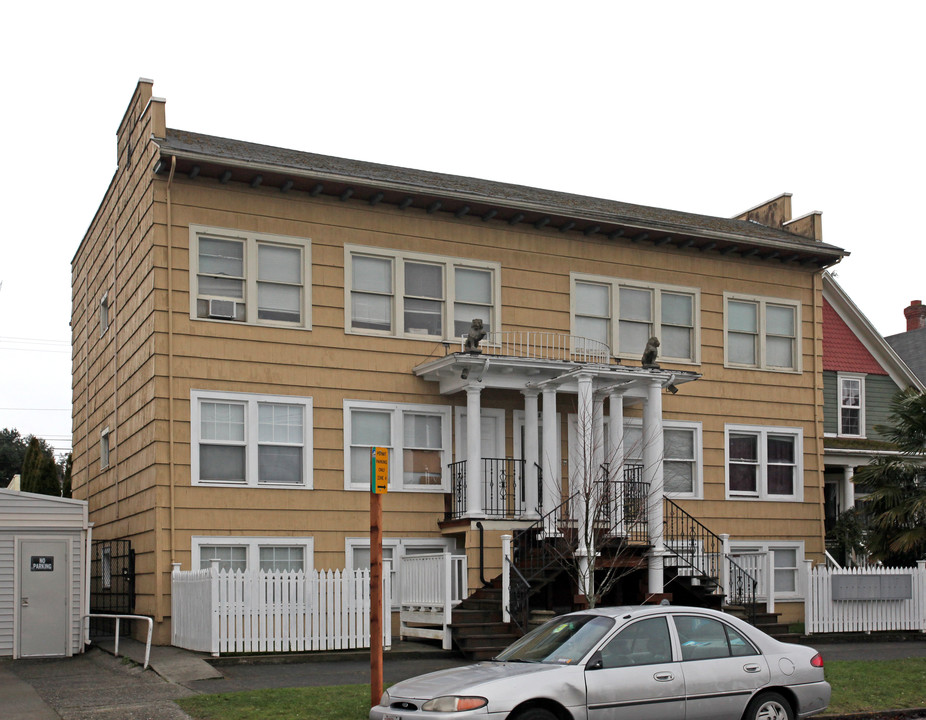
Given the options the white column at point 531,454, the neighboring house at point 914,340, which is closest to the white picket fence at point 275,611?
the white column at point 531,454

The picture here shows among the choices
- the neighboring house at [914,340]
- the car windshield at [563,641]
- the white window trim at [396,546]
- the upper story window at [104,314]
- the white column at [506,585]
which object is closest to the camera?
the car windshield at [563,641]

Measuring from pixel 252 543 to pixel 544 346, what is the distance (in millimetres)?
6931

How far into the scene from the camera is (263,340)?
2036cm

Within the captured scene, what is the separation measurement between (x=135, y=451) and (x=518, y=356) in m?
7.43

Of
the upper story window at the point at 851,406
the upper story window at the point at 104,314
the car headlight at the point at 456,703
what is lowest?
the car headlight at the point at 456,703

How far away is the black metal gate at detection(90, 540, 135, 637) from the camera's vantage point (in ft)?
67.9

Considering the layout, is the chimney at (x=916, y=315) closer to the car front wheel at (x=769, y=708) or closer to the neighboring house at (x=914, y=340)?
the neighboring house at (x=914, y=340)

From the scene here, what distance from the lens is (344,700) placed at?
13422mm

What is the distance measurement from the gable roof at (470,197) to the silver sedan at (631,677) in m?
11.1

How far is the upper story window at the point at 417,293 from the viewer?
21.4 meters

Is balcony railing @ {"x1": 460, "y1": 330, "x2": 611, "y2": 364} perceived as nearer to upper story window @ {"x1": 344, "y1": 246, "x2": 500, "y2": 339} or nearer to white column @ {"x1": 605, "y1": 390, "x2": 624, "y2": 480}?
upper story window @ {"x1": 344, "y1": 246, "x2": 500, "y2": 339}

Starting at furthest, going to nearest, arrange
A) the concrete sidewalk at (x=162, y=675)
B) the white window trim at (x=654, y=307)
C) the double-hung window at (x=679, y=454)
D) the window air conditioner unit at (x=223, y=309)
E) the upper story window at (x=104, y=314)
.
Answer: the upper story window at (x=104, y=314), the double-hung window at (x=679, y=454), the white window trim at (x=654, y=307), the window air conditioner unit at (x=223, y=309), the concrete sidewalk at (x=162, y=675)

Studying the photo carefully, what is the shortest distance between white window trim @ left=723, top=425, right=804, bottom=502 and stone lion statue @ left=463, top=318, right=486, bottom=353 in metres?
6.92

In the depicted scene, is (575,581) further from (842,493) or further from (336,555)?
(842,493)
